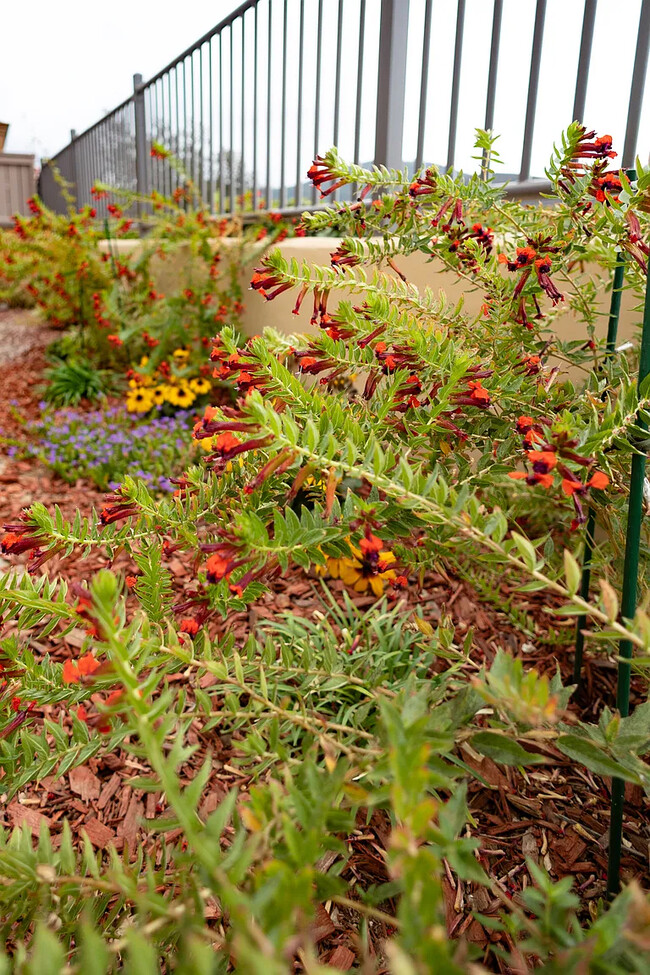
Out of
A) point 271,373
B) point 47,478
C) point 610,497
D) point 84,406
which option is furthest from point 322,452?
point 84,406

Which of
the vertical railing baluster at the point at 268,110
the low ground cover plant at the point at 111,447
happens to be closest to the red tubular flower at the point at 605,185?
the low ground cover plant at the point at 111,447

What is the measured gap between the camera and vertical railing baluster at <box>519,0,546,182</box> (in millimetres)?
Answer: 2271

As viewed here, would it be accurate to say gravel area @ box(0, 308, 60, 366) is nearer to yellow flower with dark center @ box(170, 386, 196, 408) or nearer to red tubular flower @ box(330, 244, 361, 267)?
yellow flower with dark center @ box(170, 386, 196, 408)

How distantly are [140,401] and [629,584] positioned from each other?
3.21 metres

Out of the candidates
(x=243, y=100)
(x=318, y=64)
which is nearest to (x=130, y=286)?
(x=243, y=100)

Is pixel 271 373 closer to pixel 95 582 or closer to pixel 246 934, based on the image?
pixel 95 582

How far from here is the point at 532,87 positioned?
2.34 m

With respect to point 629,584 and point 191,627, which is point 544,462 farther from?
point 191,627

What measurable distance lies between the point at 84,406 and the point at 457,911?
12.1 feet

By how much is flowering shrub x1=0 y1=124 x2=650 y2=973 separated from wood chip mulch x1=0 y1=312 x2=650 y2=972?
1.2 inches

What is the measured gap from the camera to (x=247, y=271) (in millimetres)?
4141

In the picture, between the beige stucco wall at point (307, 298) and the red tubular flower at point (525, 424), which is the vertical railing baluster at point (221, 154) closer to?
the beige stucco wall at point (307, 298)

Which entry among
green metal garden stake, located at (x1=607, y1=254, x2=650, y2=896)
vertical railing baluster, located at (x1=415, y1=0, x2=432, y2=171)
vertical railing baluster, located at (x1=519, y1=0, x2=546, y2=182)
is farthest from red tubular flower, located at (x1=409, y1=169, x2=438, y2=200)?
vertical railing baluster, located at (x1=415, y1=0, x2=432, y2=171)

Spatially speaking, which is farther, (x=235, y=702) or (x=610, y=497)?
(x=610, y=497)
